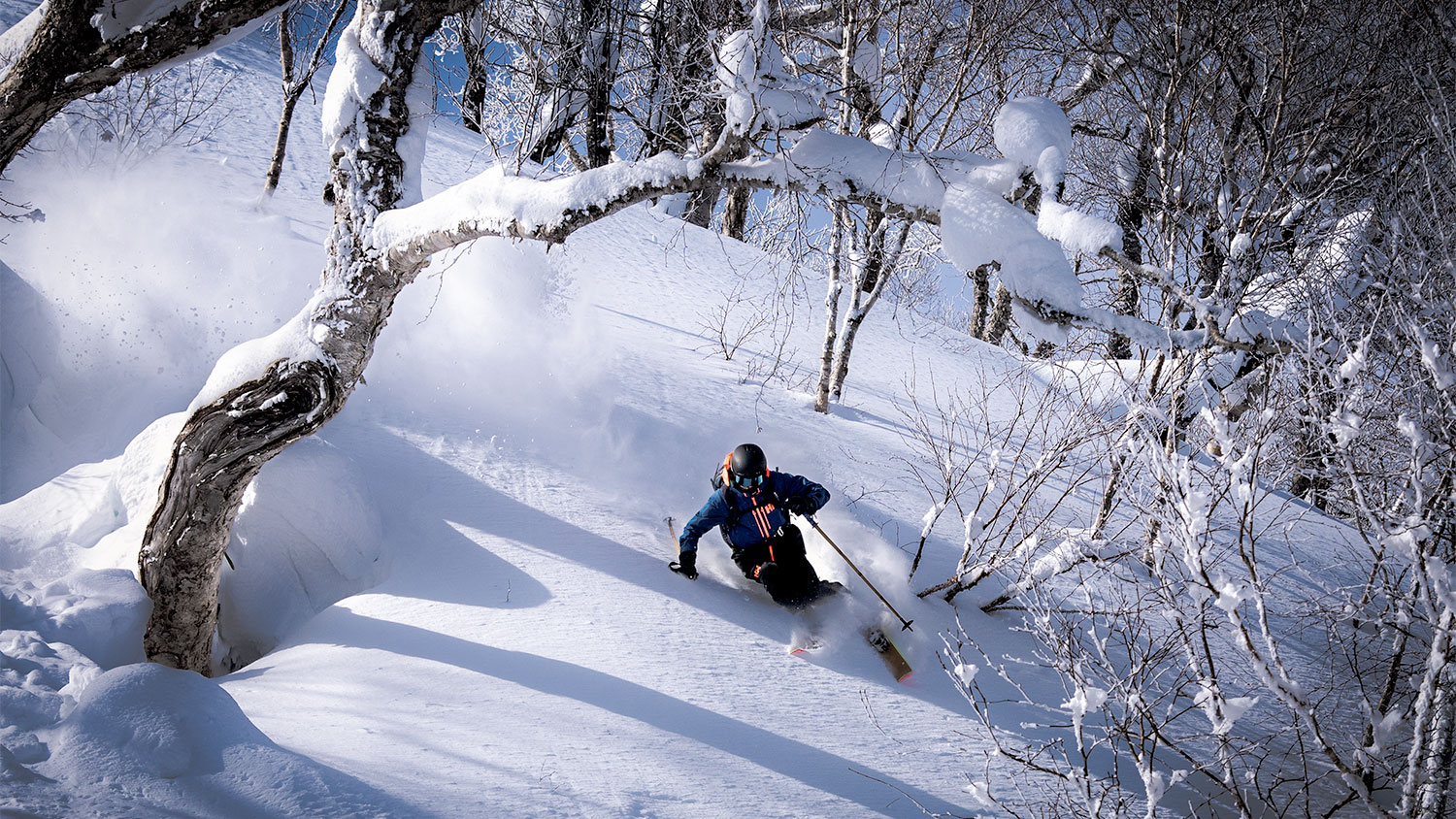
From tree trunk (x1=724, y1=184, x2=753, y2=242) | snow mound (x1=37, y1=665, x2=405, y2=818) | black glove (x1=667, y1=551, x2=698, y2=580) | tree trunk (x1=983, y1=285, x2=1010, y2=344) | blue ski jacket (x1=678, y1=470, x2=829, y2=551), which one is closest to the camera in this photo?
snow mound (x1=37, y1=665, x2=405, y2=818)

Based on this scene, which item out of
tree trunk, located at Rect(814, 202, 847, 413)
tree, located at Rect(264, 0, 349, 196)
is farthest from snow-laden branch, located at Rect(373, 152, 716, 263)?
tree, located at Rect(264, 0, 349, 196)

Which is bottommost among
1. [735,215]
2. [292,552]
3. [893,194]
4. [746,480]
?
[292,552]

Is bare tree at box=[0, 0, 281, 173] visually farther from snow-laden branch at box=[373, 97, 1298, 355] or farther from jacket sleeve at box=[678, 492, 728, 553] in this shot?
jacket sleeve at box=[678, 492, 728, 553]

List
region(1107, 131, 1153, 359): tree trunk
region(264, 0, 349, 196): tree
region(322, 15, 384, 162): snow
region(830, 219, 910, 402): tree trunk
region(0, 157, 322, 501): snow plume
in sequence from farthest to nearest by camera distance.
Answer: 1. region(264, 0, 349, 196): tree
2. region(830, 219, 910, 402): tree trunk
3. region(1107, 131, 1153, 359): tree trunk
4. region(0, 157, 322, 501): snow plume
5. region(322, 15, 384, 162): snow

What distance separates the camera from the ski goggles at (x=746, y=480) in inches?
205

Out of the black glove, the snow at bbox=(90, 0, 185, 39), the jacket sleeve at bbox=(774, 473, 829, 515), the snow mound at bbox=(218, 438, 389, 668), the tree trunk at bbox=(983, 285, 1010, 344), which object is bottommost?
the snow mound at bbox=(218, 438, 389, 668)

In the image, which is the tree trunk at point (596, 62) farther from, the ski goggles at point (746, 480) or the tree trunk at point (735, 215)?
the tree trunk at point (735, 215)

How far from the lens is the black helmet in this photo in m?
5.16

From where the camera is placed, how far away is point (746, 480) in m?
5.20

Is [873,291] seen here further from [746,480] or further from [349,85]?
[349,85]

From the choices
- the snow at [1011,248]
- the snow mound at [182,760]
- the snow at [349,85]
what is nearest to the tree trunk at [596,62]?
the snow at [349,85]

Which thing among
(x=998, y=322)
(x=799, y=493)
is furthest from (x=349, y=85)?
(x=998, y=322)

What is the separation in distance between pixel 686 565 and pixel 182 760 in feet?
9.65

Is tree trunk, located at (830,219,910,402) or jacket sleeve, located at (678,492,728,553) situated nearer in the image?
jacket sleeve, located at (678,492,728,553)
